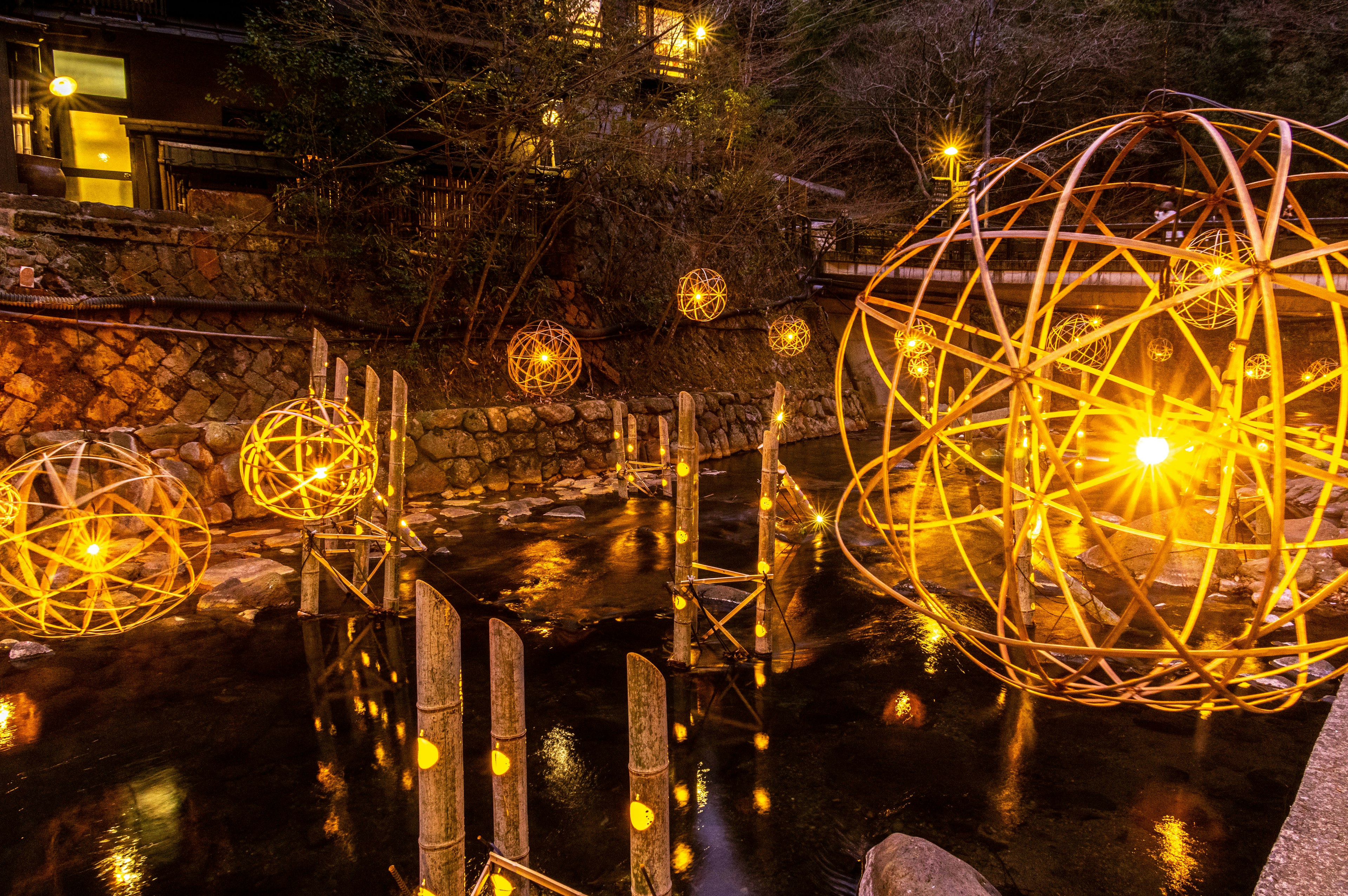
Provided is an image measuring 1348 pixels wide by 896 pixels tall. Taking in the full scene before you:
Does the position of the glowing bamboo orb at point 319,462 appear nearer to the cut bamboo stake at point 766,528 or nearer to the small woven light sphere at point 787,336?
the cut bamboo stake at point 766,528

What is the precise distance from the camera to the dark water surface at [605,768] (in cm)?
494

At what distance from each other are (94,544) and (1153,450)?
637 cm

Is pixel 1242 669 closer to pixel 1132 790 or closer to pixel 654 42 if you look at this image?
pixel 1132 790

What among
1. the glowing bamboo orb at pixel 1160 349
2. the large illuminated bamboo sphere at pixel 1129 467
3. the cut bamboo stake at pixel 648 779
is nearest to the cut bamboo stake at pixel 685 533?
the large illuminated bamboo sphere at pixel 1129 467

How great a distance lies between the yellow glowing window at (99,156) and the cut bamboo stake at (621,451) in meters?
10.8

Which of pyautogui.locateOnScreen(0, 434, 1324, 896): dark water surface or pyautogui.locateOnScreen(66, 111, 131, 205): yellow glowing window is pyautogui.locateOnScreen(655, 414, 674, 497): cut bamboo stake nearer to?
pyautogui.locateOnScreen(0, 434, 1324, 896): dark water surface

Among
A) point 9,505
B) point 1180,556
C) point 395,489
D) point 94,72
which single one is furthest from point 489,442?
point 1180,556

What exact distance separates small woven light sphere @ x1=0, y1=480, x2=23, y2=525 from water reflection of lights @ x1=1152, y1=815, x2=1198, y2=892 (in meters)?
7.90

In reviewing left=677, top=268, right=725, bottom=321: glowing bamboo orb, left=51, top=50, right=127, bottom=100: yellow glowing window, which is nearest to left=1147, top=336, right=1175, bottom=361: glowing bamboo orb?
left=677, top=268, right=725, bottom=321: glowing bamboo orb

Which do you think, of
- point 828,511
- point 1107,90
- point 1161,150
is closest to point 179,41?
point 828,511

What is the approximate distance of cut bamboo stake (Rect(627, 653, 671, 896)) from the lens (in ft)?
10.5

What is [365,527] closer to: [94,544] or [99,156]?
[94,544]

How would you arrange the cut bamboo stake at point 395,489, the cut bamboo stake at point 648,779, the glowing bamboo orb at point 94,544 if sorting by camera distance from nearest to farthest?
the cut bamboo stake at point 648,779 → the glowing bamboo orb at point 94,544 → the cut bamboo stake at point 395,489

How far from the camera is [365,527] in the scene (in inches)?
340
